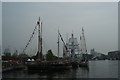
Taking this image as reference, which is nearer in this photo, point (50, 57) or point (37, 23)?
point (37, 23)

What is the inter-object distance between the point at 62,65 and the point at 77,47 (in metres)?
31.8

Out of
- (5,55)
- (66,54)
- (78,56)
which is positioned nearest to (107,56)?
(78,56)

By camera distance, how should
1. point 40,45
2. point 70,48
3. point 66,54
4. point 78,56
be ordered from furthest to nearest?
point 78,56
point 70,48
point 66,54
point 40,45

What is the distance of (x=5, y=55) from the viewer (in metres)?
54.5

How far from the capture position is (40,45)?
43156 millimetres

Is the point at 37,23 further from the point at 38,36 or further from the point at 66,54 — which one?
the point at 66,54

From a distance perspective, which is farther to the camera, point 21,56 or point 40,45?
point 21,56

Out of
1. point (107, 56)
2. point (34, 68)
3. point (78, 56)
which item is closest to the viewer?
point (34, 68)

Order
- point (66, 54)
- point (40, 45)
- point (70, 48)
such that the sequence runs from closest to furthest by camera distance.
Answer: point (40, 45)
point (66, 54)
point (70, 48)

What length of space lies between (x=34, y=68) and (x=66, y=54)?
24.3 meters

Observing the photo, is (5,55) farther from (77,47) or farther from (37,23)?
(77,47)

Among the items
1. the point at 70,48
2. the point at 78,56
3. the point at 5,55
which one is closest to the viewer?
the point at 5,55

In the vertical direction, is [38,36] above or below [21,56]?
above

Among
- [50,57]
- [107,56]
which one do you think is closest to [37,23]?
[50,57]
